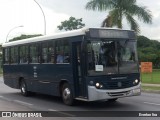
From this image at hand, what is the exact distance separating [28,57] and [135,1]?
24.1 meters

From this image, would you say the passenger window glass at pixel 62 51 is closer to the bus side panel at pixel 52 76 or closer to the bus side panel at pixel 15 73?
the bus side panel at pixel 52 76

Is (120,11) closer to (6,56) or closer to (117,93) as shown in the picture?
(6,56)

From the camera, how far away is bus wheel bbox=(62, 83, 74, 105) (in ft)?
50.5

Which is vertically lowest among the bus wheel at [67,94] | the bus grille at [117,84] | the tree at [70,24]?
the bus wheel at [67,94]

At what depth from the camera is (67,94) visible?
15562mm

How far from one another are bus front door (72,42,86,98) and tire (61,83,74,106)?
55 cm

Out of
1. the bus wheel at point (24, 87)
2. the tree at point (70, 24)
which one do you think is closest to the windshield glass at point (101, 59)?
the bus wheel at point (24, 87)

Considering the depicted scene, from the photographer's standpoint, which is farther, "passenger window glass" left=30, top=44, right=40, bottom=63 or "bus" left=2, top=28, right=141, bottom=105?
"passenger window glass" left=30, top=44, right=40, bottom=63

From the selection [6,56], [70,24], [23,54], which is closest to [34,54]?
[23,54]

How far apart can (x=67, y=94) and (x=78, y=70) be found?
1.20 m

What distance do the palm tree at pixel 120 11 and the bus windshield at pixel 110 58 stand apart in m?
25.5

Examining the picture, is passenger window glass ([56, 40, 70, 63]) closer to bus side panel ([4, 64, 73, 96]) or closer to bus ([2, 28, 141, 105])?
bus ([2, 28, 141, 105])

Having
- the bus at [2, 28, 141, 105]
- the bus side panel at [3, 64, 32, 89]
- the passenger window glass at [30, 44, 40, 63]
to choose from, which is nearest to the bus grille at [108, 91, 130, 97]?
the bus at [2, 28, 141, 105]

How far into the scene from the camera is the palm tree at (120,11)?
40.5 metres
